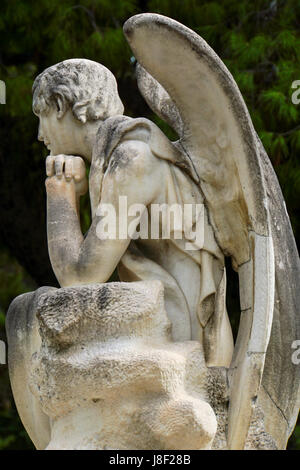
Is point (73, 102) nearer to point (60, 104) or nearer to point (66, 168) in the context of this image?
point (60, 104)

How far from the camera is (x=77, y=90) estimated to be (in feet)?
16.9

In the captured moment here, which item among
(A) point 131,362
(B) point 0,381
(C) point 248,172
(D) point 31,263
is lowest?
(B) point 0,381

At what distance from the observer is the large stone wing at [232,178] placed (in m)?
4.73

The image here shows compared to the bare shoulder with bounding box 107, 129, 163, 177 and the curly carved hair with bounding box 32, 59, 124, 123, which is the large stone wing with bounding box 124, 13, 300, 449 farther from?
the curly carved hair with bounding box 32, 59, 124, 123

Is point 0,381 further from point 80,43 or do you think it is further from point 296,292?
point 296,292

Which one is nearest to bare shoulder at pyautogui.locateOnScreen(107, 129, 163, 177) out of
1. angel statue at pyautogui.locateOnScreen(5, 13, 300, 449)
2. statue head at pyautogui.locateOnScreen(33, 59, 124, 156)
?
angel statue at pyautogui.locateOnScreen(5, 13, 300, 449)

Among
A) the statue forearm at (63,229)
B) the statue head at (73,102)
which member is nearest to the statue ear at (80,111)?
the statue head at (73,102)

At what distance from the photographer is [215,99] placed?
487cm

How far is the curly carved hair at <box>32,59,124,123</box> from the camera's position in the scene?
516 centimetres

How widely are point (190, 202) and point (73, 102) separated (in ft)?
2.18

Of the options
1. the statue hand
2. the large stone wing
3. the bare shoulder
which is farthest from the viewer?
the statue hand

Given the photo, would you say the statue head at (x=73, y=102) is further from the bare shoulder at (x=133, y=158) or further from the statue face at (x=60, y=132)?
the bare shoulder at (x=133, y=158)
